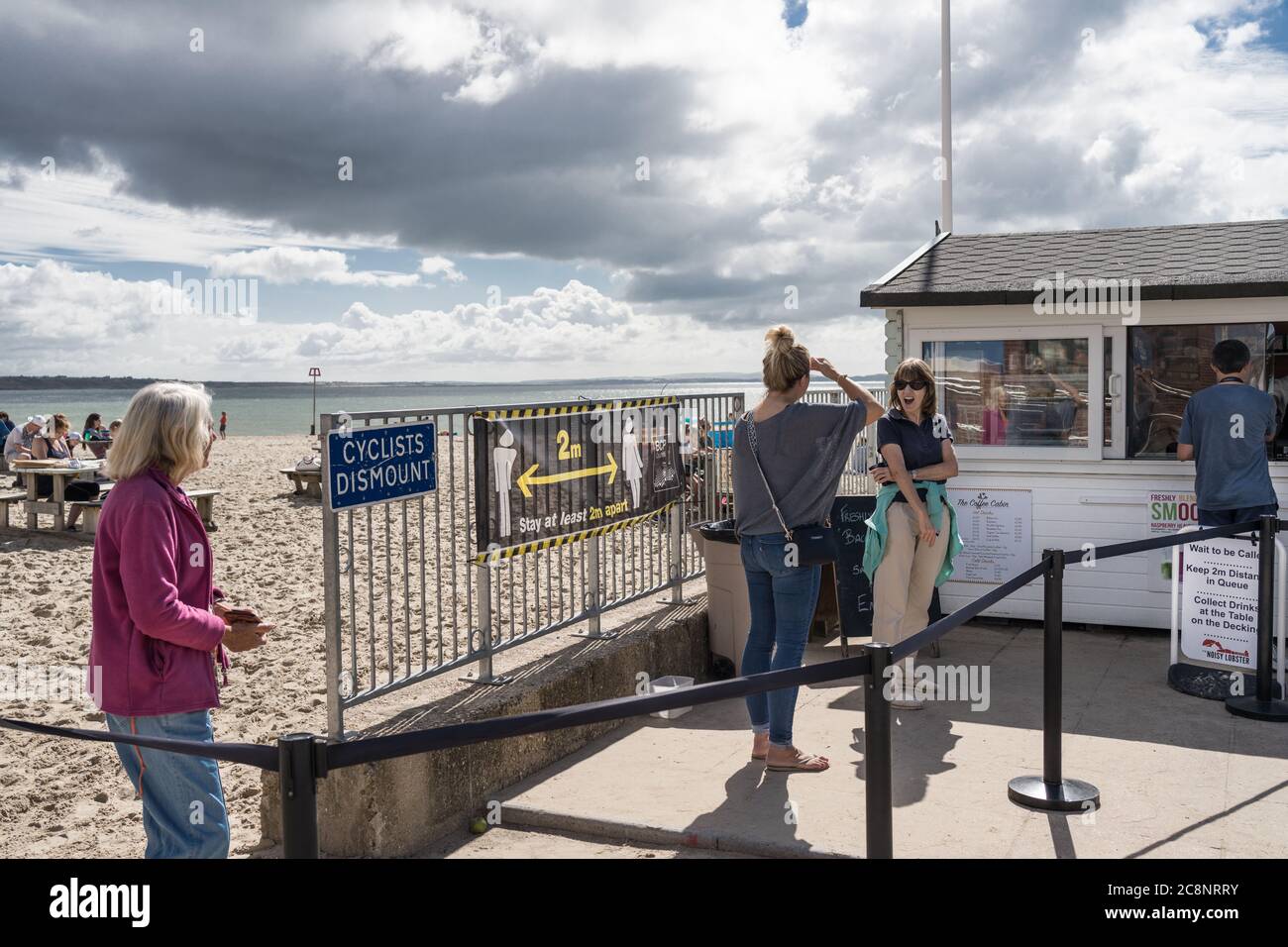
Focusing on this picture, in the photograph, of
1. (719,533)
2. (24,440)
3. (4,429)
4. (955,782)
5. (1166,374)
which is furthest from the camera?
(4,429)

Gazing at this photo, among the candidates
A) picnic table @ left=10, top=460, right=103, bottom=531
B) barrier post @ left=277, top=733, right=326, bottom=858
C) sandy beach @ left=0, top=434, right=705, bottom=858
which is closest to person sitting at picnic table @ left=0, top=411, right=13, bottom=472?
picnic table @ left=10, top=460, right=103, bottom=531

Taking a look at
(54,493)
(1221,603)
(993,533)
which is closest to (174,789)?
(1221,603)

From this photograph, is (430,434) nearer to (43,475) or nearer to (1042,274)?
(1042,274)

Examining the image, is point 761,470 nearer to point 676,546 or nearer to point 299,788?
point 676,546

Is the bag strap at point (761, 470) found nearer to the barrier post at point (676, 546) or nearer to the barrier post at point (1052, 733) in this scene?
the barrier post at point (1052, 733)

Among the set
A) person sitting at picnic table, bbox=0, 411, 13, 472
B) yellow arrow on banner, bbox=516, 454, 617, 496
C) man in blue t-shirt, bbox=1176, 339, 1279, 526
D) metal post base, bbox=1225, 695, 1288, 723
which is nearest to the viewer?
yellow arrow on banner, bbox=516, 454, 617, 496

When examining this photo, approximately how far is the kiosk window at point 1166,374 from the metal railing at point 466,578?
9.39 feet

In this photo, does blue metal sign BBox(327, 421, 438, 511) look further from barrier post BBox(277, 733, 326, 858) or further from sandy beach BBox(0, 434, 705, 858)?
barrier post BBox(277, 733, 326, 858)

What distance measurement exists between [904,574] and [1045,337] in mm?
2857

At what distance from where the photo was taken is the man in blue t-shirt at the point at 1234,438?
707cm

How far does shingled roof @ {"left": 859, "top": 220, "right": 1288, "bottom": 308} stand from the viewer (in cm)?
770

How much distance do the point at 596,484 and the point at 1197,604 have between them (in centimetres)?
370

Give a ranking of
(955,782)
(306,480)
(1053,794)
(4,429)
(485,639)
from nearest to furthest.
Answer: (1053,794)
(955,782)
(485,639)
(306,480)
(4,429)

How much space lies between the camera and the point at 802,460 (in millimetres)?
5242
